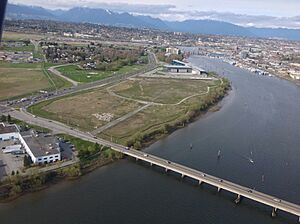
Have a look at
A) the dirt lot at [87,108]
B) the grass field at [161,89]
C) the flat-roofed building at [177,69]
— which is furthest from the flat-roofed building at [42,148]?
the flat-roofed building at [177,69]

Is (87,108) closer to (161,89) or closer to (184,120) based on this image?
(184,120)

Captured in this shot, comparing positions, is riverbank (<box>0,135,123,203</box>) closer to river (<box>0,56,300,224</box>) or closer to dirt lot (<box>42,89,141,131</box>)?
river (<box>0,56,300,224</box>)

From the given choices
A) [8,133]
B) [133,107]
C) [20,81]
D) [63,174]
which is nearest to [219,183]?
[63,174]

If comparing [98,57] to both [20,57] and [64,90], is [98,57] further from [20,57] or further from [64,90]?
[64,90]

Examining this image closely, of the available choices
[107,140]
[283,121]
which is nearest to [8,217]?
[107,140]

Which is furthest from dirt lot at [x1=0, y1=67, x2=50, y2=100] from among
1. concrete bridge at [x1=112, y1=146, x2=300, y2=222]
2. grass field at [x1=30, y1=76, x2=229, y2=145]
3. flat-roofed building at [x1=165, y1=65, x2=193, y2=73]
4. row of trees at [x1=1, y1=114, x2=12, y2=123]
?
flat-roofed building at [x1=165, y1=65, x2=193, y2=73]

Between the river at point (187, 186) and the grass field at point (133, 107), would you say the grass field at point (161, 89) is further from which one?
the river at point (187, 186)
